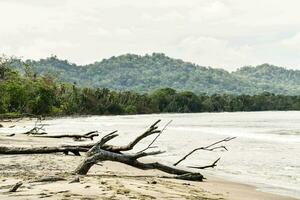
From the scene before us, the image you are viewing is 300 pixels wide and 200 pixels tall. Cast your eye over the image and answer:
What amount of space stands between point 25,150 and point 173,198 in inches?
224

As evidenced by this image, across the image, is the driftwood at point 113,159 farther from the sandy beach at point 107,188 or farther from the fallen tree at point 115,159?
the sandy beach at point 107,188

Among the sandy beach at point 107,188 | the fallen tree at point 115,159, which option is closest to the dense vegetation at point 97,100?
the fallen tree at point 115,159

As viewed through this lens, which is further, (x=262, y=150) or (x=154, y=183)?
(x=262, y=150)

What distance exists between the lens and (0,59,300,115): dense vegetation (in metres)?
97.2

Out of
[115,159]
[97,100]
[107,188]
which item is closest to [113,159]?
[115,159]

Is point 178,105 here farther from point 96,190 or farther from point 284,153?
point 96,190

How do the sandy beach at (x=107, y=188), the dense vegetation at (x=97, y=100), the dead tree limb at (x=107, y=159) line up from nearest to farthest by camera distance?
the sandy beach at (x=107, y=188) → the dead tree limb at (x=107, y=159) → the dense vegetation at (x=97, y=100)

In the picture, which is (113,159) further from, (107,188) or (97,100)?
(97,100)

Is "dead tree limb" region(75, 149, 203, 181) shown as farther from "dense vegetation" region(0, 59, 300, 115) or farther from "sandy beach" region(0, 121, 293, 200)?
"dense vegetation" region(0, 59, 300, 115)

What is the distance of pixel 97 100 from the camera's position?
147000mm

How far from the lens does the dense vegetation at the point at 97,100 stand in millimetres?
97188

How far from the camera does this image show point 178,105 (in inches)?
6816

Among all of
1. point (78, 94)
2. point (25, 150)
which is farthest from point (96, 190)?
point (78, 94)

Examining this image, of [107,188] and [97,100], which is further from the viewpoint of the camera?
[97,100]
